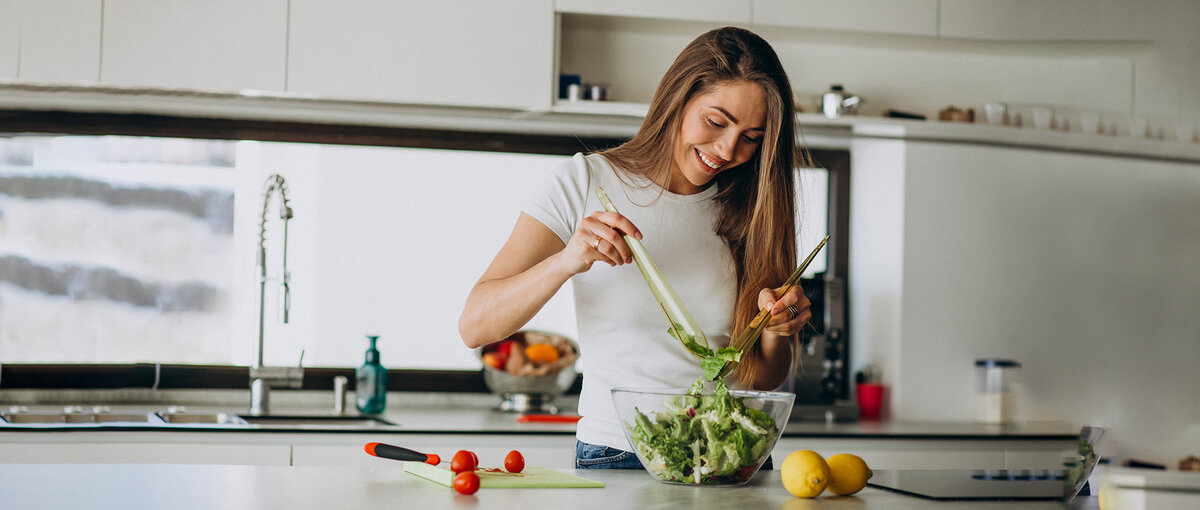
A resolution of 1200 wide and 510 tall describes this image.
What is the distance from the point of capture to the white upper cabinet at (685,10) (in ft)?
9.34

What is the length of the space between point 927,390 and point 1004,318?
0.32m

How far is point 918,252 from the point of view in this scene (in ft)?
10.1

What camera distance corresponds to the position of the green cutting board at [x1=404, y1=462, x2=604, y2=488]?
48.5 inches

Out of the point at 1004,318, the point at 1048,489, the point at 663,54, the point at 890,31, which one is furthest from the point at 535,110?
the point at 1048,489

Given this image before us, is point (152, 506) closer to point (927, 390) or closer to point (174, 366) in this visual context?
point (174, 366)

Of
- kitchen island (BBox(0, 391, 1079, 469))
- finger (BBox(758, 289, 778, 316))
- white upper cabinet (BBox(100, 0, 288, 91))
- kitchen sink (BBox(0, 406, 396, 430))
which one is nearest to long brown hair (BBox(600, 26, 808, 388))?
finger (BBox(758, 289, 778, 316))

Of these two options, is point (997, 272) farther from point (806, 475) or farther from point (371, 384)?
point (806, 475)

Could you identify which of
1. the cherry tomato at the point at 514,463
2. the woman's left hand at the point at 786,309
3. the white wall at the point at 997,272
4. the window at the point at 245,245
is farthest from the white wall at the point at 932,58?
the cherry tomato at the point at 514,463

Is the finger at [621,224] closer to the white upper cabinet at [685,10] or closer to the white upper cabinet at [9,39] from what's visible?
the white upper cabinet at [685,10]

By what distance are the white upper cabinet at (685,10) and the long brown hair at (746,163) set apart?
1.32m

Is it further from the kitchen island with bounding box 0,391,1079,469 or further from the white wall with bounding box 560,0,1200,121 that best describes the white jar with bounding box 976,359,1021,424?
the white wall with bounding box 560,0,1200,121

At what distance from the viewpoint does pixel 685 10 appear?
2867 mm

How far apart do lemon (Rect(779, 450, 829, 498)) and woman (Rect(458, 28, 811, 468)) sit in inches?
10.0

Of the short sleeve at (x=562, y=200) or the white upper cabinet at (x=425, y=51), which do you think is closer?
the short sleeve at (x=562, y=200)
